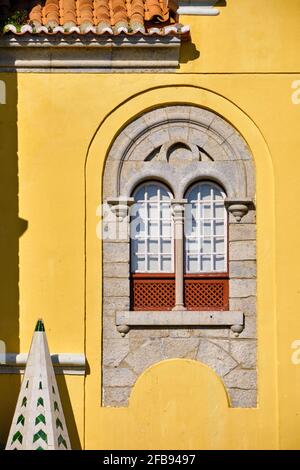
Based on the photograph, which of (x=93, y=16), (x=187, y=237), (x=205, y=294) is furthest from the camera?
(x=93, y=16)

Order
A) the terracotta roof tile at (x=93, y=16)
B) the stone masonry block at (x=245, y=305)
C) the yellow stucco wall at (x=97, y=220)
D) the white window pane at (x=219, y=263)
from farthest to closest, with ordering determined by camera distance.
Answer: the white window pane at (x=219, y=263)
the terracotta roof tile at (x=93, y=16)
the stone masonry block at (x=245, y=305)
the yellow stucco wall at (x=97, y=220)

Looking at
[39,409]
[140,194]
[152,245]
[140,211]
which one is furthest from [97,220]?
[39,409]

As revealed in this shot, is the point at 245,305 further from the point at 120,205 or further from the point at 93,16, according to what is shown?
the point at 93,16

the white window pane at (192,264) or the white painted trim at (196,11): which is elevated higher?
the white painted trim at (196,11)

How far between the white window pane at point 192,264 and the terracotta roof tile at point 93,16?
3.06 metres

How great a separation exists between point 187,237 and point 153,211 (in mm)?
585

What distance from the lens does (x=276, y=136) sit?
17.8m

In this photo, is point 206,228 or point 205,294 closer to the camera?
point 205,294

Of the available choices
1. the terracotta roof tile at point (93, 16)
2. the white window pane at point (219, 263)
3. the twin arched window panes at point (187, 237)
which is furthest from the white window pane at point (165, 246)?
the terracotta roof tile at point (93, 16)

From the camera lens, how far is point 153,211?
1792 cm

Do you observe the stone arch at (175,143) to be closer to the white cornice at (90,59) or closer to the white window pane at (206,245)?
the white cornice at (90,59)

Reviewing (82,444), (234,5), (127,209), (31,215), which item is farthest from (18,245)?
(234,5)

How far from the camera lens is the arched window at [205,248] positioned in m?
17.8

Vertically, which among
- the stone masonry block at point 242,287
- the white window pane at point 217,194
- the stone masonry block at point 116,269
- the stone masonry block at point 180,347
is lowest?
the stone masonry block at point 180,347
